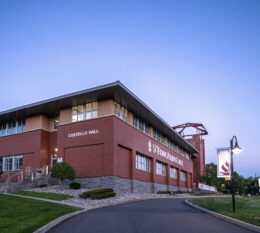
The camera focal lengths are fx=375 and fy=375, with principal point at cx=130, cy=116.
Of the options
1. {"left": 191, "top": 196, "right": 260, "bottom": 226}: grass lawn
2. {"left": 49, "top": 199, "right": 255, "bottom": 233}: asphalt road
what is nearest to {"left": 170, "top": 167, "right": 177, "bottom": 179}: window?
{"left": 191, "top": 196, "right": 260, "bottom": 226}: grass lawn

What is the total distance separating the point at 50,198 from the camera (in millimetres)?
26922

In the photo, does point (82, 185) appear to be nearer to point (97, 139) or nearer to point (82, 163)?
point (82, 163)

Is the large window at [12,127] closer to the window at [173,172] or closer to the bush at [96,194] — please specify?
the bush at [96,194]

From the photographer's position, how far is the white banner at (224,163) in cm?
2083

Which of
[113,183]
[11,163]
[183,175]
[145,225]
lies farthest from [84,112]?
[183,175]

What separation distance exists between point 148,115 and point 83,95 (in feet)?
34.4

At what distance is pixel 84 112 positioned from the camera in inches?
1560

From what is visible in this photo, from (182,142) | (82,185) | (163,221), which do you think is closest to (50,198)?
(82,185)

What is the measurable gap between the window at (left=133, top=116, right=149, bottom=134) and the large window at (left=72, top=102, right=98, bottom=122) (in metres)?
6.60

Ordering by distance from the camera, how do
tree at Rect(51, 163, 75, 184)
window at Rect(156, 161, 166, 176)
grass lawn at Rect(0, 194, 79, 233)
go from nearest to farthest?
1. grass lawn at Rect(0, 194, 79, 233)
2. tree at Rect(51, 163, 75, 184)
3. window at Rect(156, 161, 166, 176)

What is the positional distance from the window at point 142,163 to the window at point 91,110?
785 cm

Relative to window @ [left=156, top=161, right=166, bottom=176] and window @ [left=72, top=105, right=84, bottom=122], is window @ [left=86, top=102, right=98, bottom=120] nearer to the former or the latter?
window @ [left=72, top=105, right=84, bottom=122]

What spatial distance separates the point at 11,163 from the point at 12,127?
4440 millimetres

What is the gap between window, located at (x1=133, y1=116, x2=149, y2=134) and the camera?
4426 centimetres
